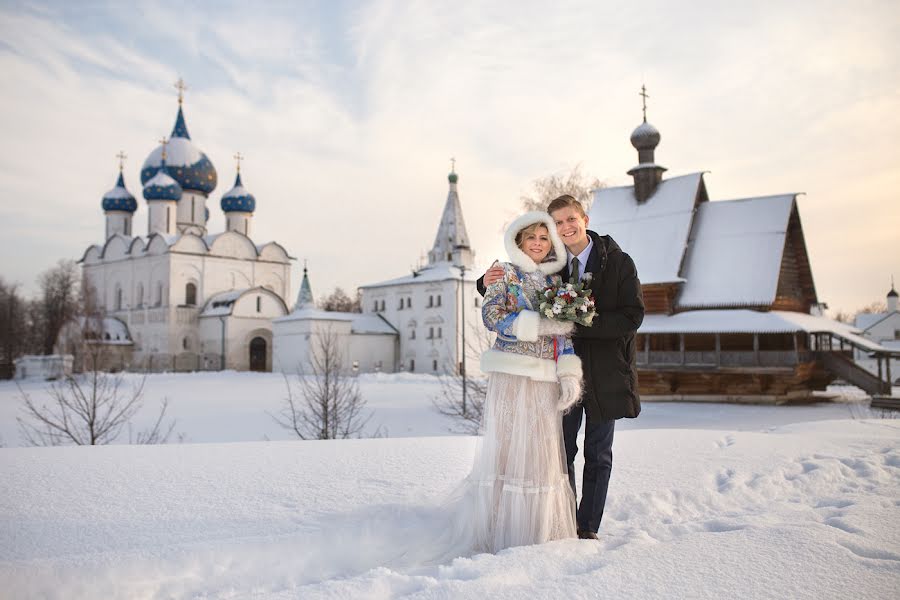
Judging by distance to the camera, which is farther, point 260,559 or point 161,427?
point 161,427

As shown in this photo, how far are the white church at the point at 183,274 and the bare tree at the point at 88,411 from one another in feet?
12.9

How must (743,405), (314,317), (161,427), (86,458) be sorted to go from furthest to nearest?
(314,317)
(743,405)
(161,427)
(86,458)

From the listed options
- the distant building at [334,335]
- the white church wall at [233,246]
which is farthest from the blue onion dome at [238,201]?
the distant building at [334,335]

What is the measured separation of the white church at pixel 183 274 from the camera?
4278 centimetres

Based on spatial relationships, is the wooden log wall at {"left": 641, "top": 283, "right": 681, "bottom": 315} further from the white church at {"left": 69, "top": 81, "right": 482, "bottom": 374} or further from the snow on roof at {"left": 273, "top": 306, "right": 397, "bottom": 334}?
the snow on roof at {"left": 273, "top": 306, "right": 397, "bottom": 334}

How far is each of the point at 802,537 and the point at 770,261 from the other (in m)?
→ 18.6

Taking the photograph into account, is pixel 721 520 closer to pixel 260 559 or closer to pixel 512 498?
pixel 512 498

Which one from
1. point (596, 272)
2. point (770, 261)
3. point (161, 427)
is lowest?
point (161, 427)

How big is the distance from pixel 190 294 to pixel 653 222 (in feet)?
109

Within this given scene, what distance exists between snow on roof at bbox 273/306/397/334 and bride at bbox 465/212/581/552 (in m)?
35.8

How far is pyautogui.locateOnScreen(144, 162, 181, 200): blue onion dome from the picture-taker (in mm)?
45844

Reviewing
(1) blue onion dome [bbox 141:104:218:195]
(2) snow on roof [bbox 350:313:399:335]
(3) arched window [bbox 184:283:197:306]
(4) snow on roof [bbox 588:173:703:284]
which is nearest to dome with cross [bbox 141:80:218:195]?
(1) blue onion dome [bbox 141:104:218:195]

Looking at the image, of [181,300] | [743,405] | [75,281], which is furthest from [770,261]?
[75,281]

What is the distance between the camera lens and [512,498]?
3.77 meters
